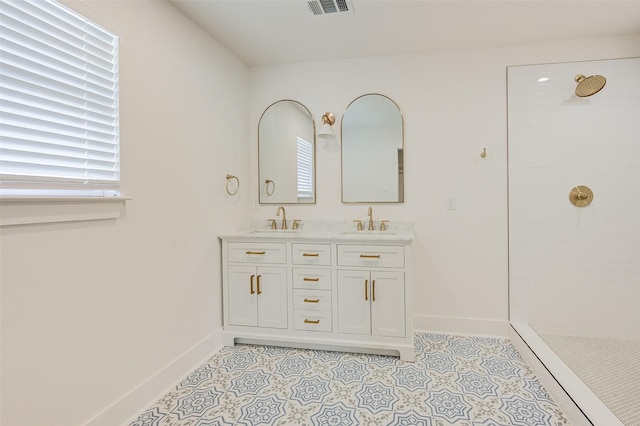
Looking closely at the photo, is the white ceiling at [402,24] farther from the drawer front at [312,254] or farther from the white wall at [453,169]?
the drawer front at [312,254]

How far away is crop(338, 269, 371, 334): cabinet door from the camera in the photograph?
2457mm

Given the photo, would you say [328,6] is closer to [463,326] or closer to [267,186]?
[267,186]

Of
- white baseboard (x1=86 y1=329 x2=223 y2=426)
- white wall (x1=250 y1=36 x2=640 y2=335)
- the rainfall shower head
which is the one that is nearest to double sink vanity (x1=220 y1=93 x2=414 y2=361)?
white wall (x1=250 y1=36 x2=640 y2=335)

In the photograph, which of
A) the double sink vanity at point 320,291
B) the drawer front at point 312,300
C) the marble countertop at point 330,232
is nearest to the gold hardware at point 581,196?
the marble countertop at point 330,232

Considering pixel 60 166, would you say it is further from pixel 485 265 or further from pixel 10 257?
pixel 485 265

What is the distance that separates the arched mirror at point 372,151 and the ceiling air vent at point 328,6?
2.91ft

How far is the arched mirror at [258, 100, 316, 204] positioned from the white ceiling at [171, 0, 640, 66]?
542 mm

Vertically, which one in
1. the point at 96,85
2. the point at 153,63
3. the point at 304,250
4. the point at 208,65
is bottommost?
the point at 304,250

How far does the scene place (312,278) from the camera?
2549mm

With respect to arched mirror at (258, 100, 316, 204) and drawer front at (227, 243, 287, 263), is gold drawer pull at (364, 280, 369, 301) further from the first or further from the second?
arched mirror at (258, 100, 316, 204)

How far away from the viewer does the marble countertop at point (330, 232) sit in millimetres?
2480

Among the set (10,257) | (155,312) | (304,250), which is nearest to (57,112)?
(10,257)

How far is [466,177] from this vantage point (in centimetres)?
285

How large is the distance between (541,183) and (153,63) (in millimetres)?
2959
